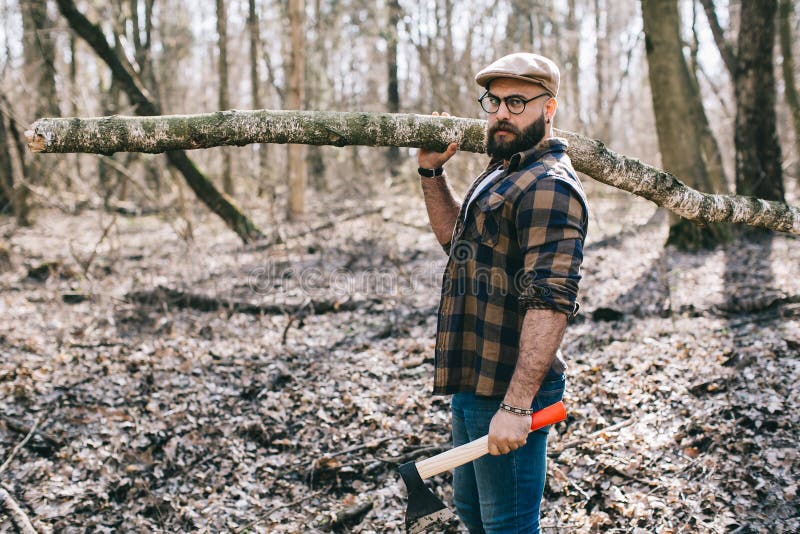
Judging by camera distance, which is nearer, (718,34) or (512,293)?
(512,293)

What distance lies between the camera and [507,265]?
2391mm

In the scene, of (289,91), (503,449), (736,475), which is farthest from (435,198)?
(289,91)

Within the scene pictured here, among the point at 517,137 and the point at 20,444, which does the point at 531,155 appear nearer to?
the point at 517,137

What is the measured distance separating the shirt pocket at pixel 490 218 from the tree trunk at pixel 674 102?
7208 mm

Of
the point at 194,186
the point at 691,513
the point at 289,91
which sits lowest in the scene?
the point at 691,513

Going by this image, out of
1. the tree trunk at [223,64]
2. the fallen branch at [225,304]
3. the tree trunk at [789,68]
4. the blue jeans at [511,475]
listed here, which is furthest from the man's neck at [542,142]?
the tree trunk at [223,64]

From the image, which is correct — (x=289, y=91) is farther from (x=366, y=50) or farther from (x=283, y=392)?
(x=366, y=50)

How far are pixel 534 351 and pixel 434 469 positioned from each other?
0.69m

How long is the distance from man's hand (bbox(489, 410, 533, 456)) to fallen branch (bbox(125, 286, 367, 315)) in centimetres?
525

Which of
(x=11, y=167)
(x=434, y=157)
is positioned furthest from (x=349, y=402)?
(x=11, y=167)

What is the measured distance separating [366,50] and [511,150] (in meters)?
27.8

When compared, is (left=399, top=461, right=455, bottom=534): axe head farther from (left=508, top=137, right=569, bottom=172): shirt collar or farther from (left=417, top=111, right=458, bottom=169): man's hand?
(left=417, top=111, right=458, bottom=169): man's hand

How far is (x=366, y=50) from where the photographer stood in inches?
1112

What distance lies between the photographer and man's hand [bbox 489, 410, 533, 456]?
7.32 feet
